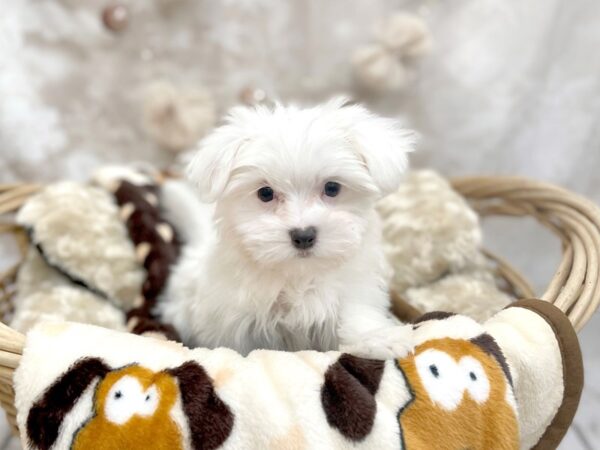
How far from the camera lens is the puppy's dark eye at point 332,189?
146cm

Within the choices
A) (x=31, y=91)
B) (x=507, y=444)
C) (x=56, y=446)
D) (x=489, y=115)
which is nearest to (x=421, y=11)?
(x=489, y=115)

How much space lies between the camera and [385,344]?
1321mm

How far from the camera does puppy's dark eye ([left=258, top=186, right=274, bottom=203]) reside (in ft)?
4.77

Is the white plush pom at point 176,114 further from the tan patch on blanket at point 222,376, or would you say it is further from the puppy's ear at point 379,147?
the tan patch on blanket at point 222,376

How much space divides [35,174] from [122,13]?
0.82 m

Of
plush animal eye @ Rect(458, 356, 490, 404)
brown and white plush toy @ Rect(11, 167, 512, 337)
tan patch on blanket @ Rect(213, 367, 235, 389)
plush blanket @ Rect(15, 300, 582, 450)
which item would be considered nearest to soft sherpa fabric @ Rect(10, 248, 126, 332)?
brown and white plush toy @ Rect(11, 167, 512, 337)

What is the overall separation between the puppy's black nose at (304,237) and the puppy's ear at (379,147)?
22 centimetres

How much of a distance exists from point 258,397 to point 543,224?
134 centimetres

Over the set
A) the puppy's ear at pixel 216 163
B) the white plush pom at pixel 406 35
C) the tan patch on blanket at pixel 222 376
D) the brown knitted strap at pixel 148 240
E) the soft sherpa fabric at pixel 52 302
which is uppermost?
the white plush pom at pixel 406 35

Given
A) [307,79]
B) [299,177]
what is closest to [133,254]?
[299,177]

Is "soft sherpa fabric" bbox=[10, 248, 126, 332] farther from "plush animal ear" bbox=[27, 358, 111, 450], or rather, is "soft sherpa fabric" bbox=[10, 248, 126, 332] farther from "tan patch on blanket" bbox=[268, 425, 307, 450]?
"tan patch on blanket" bbox=[268, 425, 307, 450]

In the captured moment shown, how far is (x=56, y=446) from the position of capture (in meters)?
1.17

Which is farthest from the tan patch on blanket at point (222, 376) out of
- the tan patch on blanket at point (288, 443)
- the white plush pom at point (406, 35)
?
the white plush pom at point (406, 35)

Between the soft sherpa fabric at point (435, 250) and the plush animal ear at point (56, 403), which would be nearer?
the plush animal ear at point (56, 403)
